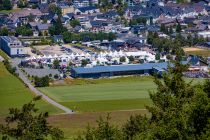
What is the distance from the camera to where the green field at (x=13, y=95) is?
12320 mm

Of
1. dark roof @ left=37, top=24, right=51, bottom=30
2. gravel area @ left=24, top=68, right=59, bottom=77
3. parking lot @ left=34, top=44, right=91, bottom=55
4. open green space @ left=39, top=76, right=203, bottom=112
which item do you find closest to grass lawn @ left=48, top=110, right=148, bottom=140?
open green space @ left=39, top=76, right=203, bottom=112

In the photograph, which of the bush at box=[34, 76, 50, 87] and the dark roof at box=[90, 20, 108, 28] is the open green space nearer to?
the bush at box=[34, 76, 50, 87]

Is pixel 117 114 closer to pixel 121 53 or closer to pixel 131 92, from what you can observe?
pixel 131 92

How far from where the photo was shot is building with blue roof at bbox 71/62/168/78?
17.0 metres

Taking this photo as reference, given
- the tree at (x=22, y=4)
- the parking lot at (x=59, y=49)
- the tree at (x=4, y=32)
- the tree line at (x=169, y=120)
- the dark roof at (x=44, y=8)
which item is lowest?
the parking lot at (x=59, y=49)

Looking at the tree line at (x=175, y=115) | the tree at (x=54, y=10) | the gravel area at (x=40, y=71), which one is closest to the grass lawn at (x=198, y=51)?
the gravel area at (x=40, y=71)

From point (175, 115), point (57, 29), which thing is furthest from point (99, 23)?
point (175, 115)

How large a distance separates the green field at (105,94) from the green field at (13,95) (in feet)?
1.78

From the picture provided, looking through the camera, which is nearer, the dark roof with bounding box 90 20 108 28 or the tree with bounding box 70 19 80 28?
the dark roof with bounding box 90 20 108 28

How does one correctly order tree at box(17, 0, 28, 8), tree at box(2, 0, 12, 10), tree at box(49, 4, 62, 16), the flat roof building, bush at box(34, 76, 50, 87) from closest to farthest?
bush at box(34, 76, 50, 87), the flat roof building, tree at box(49, 4, 62, 16), tree at box(2, 0, 12, 10), tree at box(17, 0, 28, 8)

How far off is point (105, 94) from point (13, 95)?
218 cm

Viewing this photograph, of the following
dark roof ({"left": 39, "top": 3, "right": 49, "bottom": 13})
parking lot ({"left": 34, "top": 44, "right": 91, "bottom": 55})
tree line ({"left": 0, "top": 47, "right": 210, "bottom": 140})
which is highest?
tree line ({"left": 0, "top": 47, "right": 210, "bottom": 140})

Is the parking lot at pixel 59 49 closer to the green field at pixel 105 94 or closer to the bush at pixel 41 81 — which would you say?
the green field at pixel 105 94

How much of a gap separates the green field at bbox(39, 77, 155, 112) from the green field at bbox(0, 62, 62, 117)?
542mm
